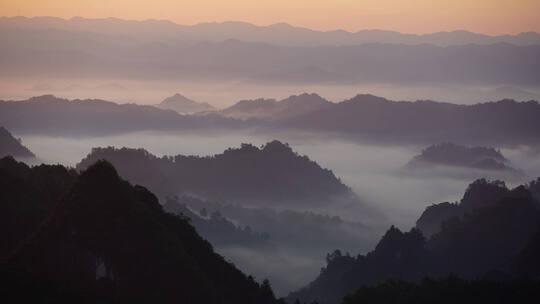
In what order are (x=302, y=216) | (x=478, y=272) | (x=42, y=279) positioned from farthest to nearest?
(x=302, y=216)
(x=478, y=272)
(x=42, y=279)

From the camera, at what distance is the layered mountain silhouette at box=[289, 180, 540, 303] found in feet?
269

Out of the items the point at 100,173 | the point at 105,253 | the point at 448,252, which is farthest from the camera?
the point at 448,252

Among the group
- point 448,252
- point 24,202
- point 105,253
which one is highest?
point 24,202

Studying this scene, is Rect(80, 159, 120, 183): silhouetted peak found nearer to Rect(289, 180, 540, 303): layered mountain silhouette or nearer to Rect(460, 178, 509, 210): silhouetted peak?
Rect(289, 180, 540, 303): layered mountain silhouette

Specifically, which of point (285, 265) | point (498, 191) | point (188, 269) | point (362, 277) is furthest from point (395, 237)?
point (188, 269)

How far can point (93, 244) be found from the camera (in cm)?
3011

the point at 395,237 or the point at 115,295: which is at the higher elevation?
the point at 395,237

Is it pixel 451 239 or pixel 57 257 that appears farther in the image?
pixel 451 239

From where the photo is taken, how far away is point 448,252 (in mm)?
86625

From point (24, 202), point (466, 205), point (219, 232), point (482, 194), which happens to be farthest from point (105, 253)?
point (219, 232)

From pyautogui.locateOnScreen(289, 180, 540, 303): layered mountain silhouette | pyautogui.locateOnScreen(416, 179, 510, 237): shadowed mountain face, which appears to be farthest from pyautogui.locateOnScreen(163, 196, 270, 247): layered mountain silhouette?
pyautogui.locateOnScreen(289, 180, 540, 303): layered mountain silhouette

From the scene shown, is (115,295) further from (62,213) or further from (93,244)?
(62,213)

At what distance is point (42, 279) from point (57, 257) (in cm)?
156

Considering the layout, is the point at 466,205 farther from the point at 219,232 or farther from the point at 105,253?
the point at 105,253
